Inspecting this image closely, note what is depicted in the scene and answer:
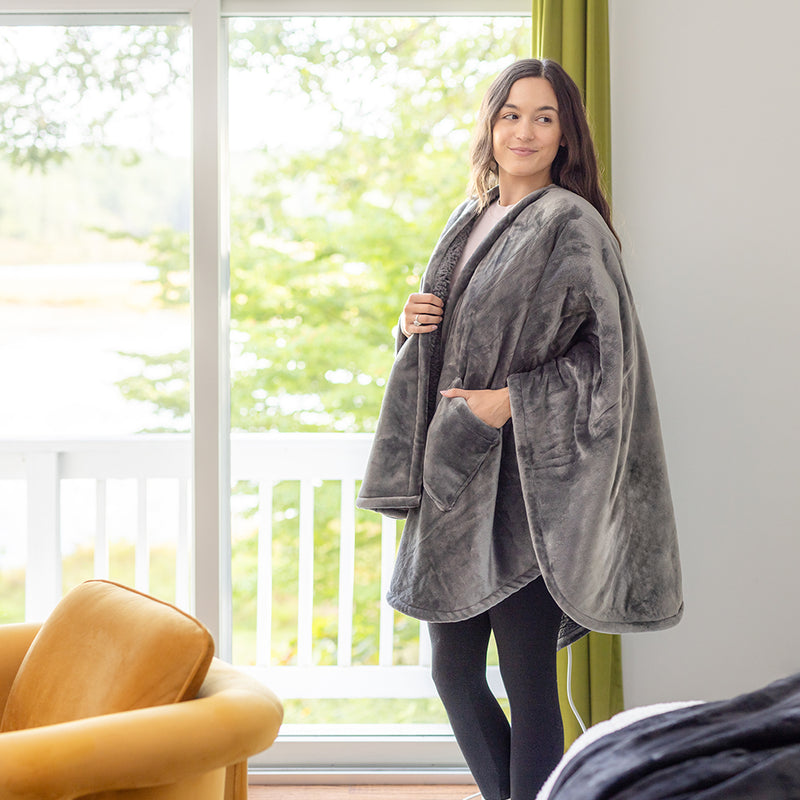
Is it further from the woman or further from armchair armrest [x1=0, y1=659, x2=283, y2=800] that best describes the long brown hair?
armchair armrest [x1=0, y1=659, x2=283, y2=800]

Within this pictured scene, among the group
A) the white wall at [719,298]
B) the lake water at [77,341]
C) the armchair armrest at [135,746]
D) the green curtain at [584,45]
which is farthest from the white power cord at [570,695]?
the lake water at [77,341]

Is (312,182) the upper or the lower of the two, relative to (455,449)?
upper

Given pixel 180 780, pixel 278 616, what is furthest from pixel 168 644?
pixel 278 616

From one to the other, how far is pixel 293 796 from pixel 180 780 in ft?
3.63

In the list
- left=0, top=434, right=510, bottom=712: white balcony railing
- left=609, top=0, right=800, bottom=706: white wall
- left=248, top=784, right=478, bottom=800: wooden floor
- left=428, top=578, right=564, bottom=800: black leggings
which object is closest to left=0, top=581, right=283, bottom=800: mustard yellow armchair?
left=428, top=578, right=564, bottom=800: black leggings

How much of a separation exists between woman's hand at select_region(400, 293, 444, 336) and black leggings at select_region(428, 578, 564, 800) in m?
0.52

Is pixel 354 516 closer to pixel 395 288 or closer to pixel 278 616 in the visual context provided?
pixel 278 616

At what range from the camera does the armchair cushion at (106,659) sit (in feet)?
3.78

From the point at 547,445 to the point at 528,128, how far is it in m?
0.59

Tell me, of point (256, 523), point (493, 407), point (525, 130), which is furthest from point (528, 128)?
point (256, 523)

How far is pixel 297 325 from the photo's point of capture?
2285 mm

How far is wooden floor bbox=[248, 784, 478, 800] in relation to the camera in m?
2.01

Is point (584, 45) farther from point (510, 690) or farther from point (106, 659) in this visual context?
point (106, 659)

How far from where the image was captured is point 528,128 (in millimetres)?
1474
